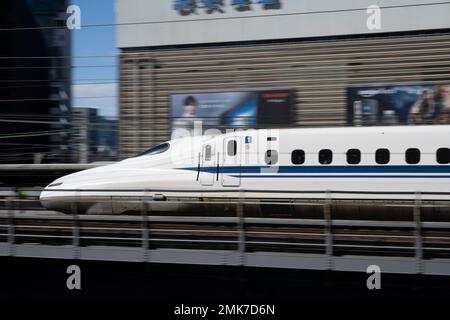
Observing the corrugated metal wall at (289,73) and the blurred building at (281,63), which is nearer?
the corrugated metal wall at (289,73)

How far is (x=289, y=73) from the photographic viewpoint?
75.4 feet

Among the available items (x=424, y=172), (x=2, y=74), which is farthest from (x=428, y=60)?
(x=2, y=74)

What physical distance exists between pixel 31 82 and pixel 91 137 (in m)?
16.5

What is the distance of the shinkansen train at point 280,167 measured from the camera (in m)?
10.8

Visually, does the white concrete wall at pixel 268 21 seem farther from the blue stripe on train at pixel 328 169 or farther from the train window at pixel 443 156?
the blue stripe on train at pixel 328 169

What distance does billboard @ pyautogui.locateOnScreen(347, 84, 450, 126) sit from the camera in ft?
72.3

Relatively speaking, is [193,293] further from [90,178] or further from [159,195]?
[90,178]

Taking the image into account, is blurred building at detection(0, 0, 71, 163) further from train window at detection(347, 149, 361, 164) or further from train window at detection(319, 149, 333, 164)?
train window at detection(347, 149, 361, 164)

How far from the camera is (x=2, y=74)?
3234 cm

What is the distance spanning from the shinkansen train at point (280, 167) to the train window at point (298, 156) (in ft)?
0.07

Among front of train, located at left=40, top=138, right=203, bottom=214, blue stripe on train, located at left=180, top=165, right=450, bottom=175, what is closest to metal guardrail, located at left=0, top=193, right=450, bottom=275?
front of train, located at left=40, top=138, right=203, bottom=214

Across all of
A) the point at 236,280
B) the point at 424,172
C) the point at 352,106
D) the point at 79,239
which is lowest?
the point at 236,280

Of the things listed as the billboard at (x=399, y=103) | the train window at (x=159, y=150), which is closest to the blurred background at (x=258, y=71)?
the billboard at (x=399, y=103)
